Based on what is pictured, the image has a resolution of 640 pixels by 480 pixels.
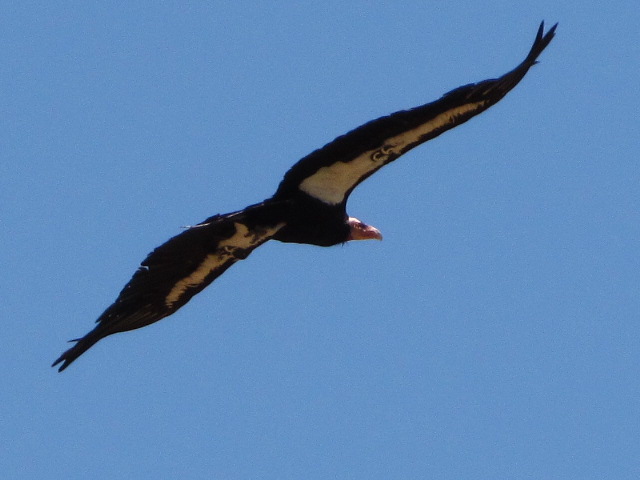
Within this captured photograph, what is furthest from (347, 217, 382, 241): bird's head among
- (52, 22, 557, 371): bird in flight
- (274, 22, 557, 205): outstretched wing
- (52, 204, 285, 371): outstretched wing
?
(52, 204, 285, 371): outstretched wing

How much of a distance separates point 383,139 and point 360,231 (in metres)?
2.02

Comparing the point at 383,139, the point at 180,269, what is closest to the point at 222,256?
the point at 180,269

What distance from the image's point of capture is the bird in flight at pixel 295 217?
56.3 feet

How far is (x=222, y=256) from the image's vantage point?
1844cm

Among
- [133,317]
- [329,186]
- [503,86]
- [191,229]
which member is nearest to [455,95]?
[503,86]

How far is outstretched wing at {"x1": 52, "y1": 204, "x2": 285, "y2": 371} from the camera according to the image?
1795 cm

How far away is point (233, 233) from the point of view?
18.1 m

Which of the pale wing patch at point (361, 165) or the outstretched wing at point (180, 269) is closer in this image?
the pale wing patch at point (361, 165)

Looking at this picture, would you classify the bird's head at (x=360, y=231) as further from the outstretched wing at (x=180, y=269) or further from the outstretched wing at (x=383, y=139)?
→ the outstretched wing at (x=180, y=269)

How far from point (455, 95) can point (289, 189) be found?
215 centimetres

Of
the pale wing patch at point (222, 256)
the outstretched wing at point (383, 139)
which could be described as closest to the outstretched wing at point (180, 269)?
the pale wing patch at point (222, 256)

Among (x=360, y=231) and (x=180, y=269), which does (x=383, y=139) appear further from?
(x=180, y=269)

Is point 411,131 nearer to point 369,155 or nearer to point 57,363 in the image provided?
point 369,155

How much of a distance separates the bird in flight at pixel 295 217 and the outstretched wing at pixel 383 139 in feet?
0.03
